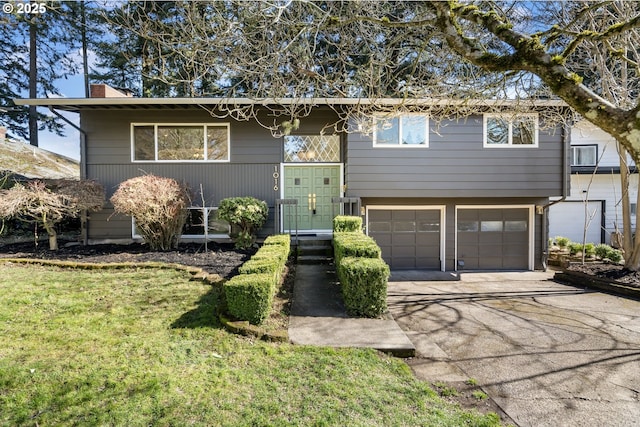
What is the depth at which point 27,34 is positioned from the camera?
609 inches

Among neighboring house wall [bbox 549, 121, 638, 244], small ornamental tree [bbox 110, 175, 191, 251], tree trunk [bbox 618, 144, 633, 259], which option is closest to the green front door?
→ small ornamental tree [bbox 110, 175, 191, 251]

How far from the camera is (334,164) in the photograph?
366 inches

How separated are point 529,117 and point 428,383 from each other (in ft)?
28.0

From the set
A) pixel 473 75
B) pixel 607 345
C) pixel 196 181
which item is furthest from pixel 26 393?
pixel 473 75

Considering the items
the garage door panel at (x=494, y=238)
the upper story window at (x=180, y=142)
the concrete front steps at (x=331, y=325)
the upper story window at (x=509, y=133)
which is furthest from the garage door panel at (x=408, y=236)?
the upper story window at (x=180, y=142)

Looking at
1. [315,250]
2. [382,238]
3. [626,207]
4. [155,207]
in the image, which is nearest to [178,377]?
[155,207]

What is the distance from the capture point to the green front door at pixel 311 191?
9.30 m

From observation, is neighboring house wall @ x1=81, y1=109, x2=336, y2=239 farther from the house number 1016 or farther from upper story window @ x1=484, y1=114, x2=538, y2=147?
upper story window @ x1=484, y1=114, x2=538, y2=147

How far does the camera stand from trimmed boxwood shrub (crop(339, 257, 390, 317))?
441 cm

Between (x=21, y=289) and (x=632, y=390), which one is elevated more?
(x=21, y=289)

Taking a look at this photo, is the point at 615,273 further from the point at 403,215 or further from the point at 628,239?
the point at 403,215

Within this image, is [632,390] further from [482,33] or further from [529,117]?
[529,117]

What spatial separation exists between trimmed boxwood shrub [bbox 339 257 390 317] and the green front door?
16.2 ft

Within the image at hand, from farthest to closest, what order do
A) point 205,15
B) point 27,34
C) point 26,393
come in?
point 27,34 → point 205,15 → point 26,393
